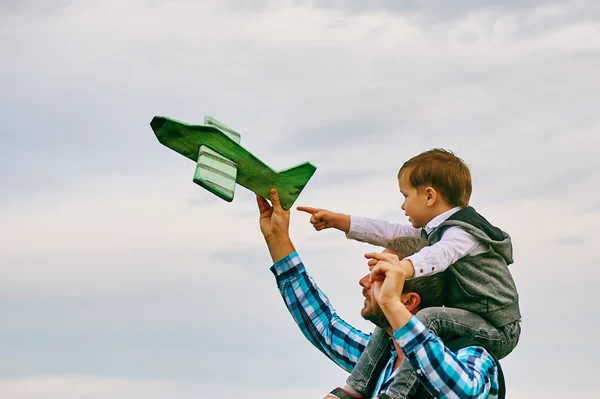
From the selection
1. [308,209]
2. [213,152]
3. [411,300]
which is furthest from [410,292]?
[213,152]

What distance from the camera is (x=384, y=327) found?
5570 millimetres

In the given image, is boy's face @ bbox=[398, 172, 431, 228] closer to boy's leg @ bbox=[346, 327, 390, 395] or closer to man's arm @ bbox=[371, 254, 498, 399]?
boy's leg @ bbox=[346, 327, 390, 395]

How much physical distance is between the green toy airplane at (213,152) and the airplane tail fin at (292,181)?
131 millimetres

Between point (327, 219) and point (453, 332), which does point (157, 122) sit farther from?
point (453, 332)

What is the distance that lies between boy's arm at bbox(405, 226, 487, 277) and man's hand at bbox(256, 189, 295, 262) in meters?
1.24

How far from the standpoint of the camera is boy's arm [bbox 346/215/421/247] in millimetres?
6457

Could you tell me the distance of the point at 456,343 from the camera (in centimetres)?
545

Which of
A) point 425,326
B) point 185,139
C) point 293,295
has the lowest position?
point 425,326

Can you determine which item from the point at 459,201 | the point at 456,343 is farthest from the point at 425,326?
the point at 459,201

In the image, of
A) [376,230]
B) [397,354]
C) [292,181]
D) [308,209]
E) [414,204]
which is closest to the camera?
[397,354]

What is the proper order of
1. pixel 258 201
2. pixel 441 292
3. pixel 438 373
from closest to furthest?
1. pixel 438 373
2. pixel 441 292
3. pixel 258 201

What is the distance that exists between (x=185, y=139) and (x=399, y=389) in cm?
183

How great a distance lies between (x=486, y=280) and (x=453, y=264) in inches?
8.1

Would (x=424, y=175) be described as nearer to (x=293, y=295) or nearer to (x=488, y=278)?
(x=488, y=278)
